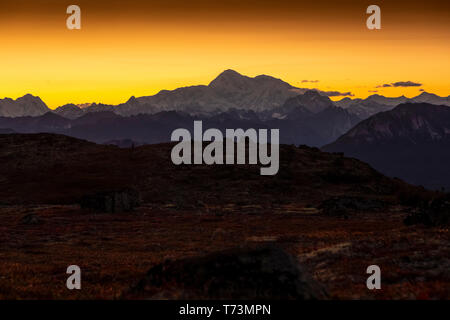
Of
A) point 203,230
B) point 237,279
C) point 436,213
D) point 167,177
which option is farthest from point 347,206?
point 237,279

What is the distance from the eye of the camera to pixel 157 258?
37.7 meters

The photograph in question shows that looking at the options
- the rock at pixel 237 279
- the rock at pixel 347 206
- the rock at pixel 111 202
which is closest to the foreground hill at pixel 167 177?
the rock at pixel 111 202

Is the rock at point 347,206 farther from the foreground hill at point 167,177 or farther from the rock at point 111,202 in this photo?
the rock at point 111,202

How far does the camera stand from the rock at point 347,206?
8212cm

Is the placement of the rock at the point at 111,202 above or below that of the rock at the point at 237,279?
below

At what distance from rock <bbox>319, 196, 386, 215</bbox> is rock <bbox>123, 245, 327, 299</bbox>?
66.2 meters

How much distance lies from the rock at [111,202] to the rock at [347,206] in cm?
3637

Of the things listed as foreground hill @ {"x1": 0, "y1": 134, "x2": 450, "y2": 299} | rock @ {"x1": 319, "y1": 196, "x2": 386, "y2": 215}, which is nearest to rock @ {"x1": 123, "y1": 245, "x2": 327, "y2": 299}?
foreground hill @ {"x1": 0, "y1": 134, "x2": 450, "y2": 299}

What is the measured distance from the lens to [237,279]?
1661cm

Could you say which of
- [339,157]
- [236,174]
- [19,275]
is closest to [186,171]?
[236,174]

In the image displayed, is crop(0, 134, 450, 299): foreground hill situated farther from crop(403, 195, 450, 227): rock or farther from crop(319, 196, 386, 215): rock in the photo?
crop(403, 195, 450, 227): rock

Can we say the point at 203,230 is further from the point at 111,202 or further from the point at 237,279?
the point at 237,279

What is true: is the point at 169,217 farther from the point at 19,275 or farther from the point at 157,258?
the point at 19,275

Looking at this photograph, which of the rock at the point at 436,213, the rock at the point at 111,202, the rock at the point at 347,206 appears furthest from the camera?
the rock at the point at 111,202
